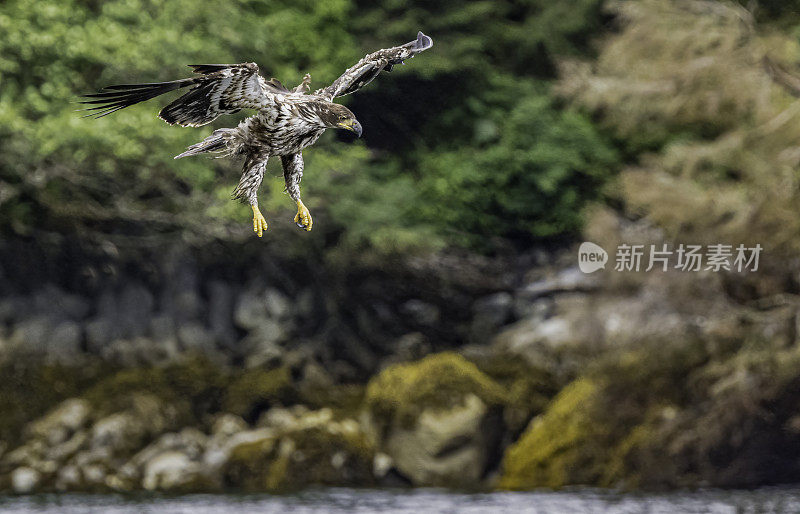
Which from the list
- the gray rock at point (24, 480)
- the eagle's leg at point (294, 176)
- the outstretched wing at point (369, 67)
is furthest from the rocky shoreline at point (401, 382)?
the eagle's leg at point (294, 176)

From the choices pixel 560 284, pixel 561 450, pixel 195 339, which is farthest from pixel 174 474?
pixel 560 284

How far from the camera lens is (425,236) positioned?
75.5 ft

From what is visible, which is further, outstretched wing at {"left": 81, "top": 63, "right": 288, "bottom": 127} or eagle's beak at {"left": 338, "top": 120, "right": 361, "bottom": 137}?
eagle's beak at {"left": 338, "top": 120, "right": 361, "bottom": 137}

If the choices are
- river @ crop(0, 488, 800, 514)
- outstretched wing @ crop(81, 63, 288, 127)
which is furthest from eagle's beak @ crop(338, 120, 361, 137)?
river @ crop(0, 488, 800, 514)

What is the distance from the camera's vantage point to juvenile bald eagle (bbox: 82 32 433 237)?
6.26 metres

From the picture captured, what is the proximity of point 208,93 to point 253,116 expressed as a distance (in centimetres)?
28

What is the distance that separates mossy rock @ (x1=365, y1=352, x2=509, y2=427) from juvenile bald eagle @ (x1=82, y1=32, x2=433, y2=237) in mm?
13601

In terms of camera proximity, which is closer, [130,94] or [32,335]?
[130,94]

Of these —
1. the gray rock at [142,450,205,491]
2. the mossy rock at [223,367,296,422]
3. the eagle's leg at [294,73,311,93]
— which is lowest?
the gray rock at [142,450,205,491]

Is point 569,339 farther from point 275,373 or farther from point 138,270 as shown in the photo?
point 138,270

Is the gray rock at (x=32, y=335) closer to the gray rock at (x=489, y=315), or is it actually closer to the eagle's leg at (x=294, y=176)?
the gray rock at (x=489, y=315)

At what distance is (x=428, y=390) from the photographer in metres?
20.2

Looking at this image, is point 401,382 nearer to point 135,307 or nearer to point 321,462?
point 321,462

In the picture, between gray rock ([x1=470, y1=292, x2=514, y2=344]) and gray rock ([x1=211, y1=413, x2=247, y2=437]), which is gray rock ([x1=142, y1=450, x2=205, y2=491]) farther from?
gray rock ([x1=470, y1=292, x2=514, y2=344])
